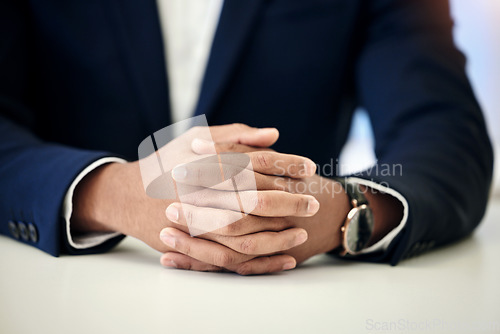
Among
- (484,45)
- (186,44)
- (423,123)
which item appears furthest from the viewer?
(484,45)

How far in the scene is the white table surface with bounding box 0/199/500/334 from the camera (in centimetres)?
33

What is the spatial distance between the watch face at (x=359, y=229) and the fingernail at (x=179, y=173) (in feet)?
0.66

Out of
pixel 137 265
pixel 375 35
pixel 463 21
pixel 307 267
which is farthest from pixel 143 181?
pixel 463 21

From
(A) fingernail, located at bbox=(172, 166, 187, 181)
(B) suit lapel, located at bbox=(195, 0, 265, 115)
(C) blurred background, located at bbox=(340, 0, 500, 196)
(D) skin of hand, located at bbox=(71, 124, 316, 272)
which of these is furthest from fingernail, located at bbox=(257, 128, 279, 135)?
(C) blurred background, located at bbox=(340, 0, 500, 196)

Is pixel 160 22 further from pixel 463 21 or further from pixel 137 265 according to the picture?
pixel 463 21

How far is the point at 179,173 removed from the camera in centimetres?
44

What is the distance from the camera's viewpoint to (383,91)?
0.83 m

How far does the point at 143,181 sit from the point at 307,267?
8.3 inches

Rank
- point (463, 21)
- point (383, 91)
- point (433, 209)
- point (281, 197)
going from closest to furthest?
point (281, 197), point (433, 209), point (383, 91), point (463, 21)

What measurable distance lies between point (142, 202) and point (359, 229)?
252mm

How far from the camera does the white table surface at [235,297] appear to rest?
0.33m

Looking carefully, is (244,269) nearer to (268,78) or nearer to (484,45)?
(268,78)

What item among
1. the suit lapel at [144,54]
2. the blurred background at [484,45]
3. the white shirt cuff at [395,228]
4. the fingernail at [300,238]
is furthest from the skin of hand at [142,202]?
the blurred background at [484,45]

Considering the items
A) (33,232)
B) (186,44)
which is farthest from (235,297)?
(186,44)
